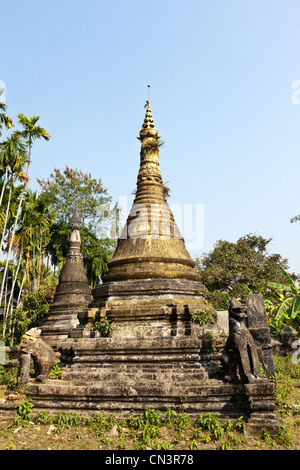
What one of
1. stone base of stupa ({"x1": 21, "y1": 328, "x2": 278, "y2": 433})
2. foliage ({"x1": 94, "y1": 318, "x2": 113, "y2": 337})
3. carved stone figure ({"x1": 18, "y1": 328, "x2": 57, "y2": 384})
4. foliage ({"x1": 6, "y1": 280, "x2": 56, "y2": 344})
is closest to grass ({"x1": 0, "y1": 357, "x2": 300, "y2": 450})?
stone base of stupa ({"x1": 21, "y1": 328, "x2": 278, "y2": 433})

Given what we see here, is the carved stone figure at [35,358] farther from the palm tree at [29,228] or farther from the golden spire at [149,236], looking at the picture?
the palm tree at [29,228]

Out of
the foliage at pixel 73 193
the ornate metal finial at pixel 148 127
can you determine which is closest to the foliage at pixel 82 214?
the foliage at pixel 73 193

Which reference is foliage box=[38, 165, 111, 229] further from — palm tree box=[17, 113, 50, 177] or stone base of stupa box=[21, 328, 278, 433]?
stone base of stupa box=[21, 328, 278, 433]

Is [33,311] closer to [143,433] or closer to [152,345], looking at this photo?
[152,345]

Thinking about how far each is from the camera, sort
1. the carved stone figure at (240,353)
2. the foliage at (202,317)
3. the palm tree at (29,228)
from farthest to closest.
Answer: the palm tree at (29,228)
the foliage at (202,317)
the carved stone figure at (240,353)

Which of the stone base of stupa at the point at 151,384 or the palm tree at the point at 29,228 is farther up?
the palm tree at the point at 29,228

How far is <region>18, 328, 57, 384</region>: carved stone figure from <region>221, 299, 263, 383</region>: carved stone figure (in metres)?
4.09

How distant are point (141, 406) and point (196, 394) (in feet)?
3.75

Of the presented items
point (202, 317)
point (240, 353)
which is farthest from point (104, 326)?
point (240, 353)

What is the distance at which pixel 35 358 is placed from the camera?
845 centimetres

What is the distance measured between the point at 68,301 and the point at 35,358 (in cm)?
784

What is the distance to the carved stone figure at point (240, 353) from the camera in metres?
6.91

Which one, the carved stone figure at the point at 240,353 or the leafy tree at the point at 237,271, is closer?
the carved stone figure at the point at 240,353

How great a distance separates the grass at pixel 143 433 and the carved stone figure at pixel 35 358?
2.63ft
